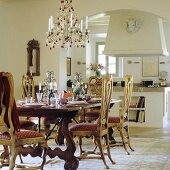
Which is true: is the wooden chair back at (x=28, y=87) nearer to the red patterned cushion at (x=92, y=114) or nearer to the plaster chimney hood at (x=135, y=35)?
the red patterned cushion at (x=92, y=114)

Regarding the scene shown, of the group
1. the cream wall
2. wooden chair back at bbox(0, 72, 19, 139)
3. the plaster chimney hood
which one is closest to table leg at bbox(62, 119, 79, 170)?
wooden chair back at bbox(0, 72, 19, 139)

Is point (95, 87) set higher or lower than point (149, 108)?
higher

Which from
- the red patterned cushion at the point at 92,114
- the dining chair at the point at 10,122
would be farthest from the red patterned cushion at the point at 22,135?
the red patterned cushion at the point at 92,114

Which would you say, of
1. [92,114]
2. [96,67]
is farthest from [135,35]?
[92,114]

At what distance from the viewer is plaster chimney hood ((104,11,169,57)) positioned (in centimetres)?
884

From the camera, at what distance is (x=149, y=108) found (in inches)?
350

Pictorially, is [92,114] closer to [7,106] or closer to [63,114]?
[63,114]

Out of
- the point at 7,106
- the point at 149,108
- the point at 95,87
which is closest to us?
the point at 7,106

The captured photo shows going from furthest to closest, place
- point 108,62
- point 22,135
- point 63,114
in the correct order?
point 108,62 < point 63,114 < point 22,135

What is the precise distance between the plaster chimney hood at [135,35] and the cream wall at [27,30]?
4.31 feet

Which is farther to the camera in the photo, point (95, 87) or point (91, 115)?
point (95, 87)

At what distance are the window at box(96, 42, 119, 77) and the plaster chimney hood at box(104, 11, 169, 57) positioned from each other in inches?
102

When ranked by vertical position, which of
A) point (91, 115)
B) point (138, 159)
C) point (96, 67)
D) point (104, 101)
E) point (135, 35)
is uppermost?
point (135, 35)

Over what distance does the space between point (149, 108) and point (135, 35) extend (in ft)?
5.78
